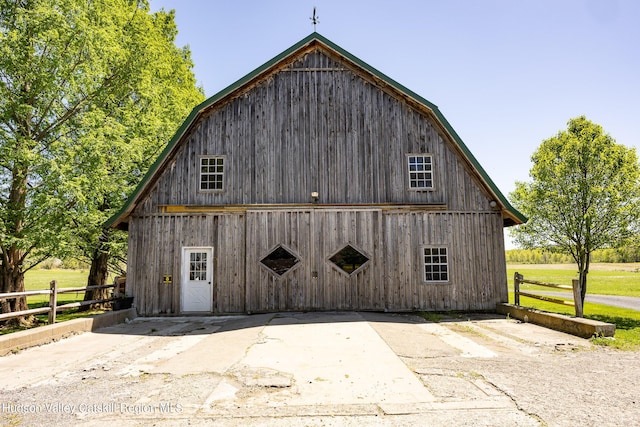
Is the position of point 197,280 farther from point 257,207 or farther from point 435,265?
point 435,265

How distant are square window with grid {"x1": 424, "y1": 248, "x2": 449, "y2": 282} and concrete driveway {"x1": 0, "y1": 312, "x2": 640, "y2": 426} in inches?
136

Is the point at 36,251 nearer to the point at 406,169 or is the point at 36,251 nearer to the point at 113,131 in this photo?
the point at 113,131

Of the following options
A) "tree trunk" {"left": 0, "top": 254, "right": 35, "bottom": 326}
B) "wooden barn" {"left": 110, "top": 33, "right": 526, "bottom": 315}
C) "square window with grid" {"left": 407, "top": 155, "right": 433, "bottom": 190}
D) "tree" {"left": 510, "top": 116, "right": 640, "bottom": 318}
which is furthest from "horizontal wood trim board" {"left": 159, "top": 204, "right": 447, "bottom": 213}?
"tree" {"left": 510, "top": 116, "right": 640, "bottom": 318}

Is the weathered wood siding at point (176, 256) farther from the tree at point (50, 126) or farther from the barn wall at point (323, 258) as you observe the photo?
the tree at point (50, 126)

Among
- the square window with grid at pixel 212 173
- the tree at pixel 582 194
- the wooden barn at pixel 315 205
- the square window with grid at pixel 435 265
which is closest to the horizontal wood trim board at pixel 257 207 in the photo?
the wooden barn at pixel 315 205

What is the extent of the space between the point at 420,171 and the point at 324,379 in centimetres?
947

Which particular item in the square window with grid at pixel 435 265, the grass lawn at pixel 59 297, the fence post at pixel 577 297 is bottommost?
the grass lawn at pixel 59 297

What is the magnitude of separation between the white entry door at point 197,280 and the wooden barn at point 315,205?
0.03 meters

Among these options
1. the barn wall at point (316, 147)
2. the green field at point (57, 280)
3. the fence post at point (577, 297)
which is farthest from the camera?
the green field at point (57, 280)

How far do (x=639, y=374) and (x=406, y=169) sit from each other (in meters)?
8.78

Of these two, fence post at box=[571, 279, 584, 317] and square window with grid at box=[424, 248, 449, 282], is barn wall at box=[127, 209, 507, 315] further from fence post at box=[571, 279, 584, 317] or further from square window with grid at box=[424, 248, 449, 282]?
fence post at box=[571, 279, 584, 317]

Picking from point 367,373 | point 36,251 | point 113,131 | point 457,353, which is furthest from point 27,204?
point 457,353

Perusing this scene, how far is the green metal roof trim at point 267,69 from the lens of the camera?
12992 millimetres

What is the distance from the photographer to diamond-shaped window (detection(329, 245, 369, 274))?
13.0 meters
